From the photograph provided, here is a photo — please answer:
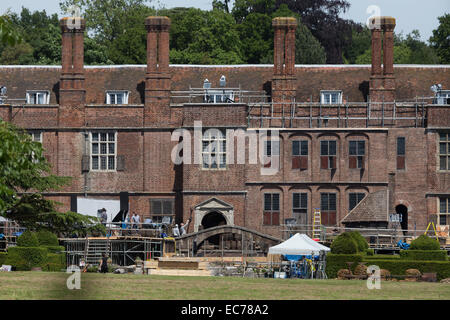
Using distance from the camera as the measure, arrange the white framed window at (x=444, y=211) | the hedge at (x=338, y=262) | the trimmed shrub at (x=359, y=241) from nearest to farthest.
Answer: the hedge at (x=338, y=262)
the trimmed shrub at (x=359, y=241)
the white framed window at (x=444, y=211)

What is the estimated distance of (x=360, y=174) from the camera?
195ft

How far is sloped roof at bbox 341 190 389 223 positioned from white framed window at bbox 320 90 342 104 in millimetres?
6324

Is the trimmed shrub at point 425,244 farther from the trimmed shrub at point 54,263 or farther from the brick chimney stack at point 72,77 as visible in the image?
the brick chimney stack at point 72,77

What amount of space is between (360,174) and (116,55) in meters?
31.3

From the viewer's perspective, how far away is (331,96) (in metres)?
61.7

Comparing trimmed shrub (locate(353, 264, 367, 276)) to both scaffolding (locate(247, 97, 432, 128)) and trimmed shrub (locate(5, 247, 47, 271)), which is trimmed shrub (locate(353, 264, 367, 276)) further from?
scaffolding (locate(247, 97, 432, 128))

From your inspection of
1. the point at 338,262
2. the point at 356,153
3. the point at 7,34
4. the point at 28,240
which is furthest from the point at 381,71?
the point at 7,34

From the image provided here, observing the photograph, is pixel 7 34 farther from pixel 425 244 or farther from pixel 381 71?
pixel 381 71

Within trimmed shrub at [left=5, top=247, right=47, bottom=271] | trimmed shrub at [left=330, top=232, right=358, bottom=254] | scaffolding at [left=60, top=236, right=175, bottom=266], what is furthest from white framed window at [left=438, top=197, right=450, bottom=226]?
trimmed shrub at [left=5, top=247, right=47, bottom=271]

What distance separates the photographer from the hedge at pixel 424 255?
45.3m

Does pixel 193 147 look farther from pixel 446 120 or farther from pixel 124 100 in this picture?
pixel 446 120

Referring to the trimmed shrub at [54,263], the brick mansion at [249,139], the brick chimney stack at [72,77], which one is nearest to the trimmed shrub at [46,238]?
the trimmed shrub at [54,263]

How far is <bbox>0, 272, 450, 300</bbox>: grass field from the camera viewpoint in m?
29.5

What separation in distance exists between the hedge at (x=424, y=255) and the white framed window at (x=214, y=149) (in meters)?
16.1
